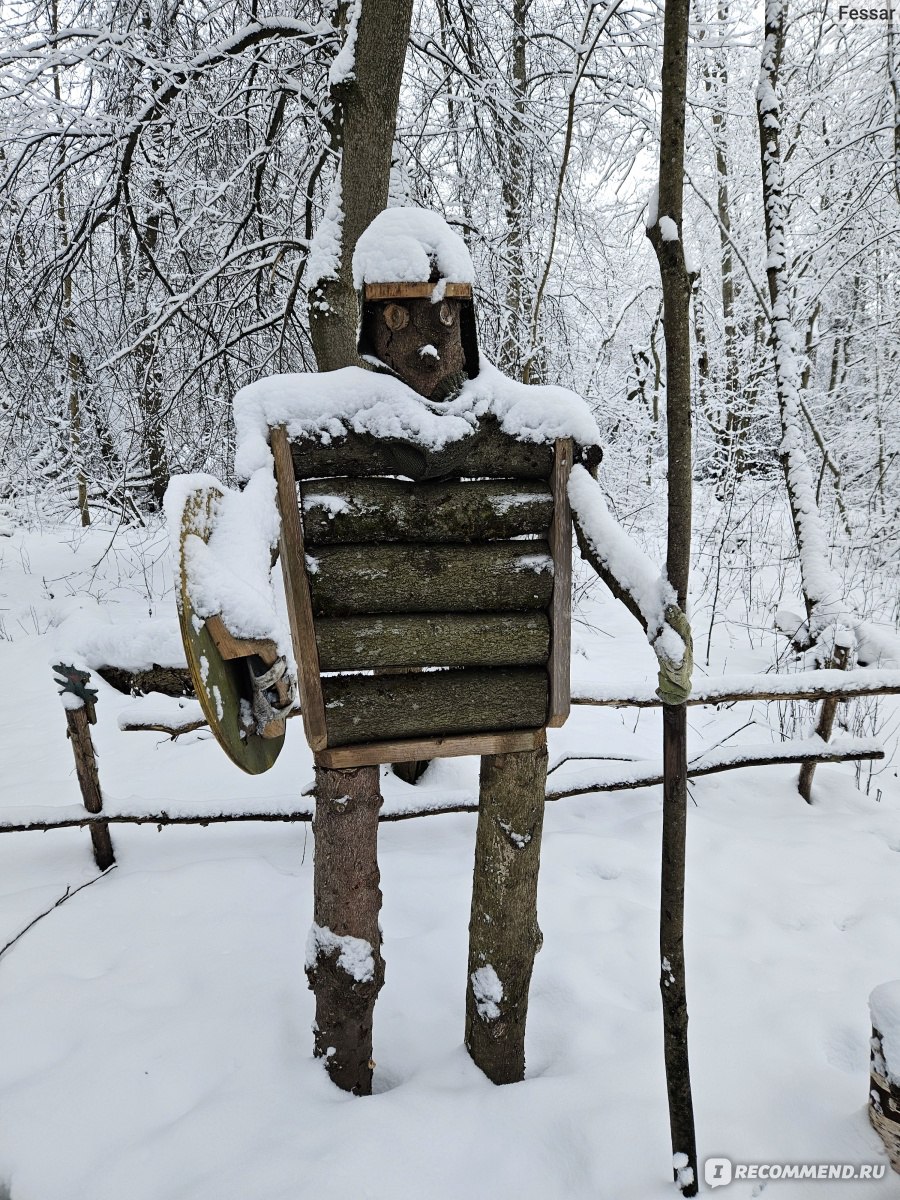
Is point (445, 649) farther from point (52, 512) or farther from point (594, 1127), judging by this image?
point (52, 512)

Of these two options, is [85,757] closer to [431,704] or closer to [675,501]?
[431,704]

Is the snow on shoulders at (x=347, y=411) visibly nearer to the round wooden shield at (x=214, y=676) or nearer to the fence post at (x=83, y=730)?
the round wooden shield at (x=214, y=676)

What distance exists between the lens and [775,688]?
3.23 m

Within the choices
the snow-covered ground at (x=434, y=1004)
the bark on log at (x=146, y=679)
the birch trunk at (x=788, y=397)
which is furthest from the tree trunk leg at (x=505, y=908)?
the birch trunk at (x=788, y=397)

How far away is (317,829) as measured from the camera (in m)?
1.88

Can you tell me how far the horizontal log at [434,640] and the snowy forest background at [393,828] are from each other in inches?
40.3

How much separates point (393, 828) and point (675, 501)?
2626 mm

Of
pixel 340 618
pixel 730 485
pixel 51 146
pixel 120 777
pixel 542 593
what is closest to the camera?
pixel 340 618

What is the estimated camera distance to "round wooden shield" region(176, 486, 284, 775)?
107 cm

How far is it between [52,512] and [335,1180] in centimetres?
939

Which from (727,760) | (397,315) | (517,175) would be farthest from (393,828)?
(517,175)

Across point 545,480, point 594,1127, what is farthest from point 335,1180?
point 545,480

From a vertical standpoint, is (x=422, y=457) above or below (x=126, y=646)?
above

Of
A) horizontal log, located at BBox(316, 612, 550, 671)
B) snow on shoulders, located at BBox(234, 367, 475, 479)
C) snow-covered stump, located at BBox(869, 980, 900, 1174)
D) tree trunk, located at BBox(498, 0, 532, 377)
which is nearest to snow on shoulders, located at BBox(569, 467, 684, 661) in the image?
horizontal log, located at BBox(316, 612, 550, 671)
